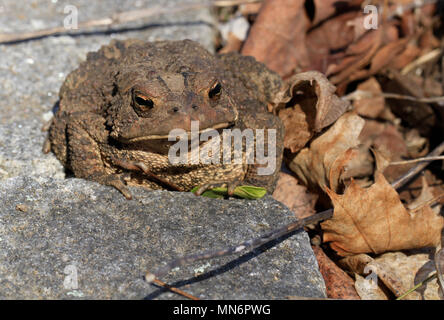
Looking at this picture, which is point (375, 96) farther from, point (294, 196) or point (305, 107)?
point (294, 196)

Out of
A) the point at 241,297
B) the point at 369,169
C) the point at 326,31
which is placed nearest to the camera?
the point at 241,297

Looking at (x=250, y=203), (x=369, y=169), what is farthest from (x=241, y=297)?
(x=369, y=169)

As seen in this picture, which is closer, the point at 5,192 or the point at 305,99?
the point at 5,192

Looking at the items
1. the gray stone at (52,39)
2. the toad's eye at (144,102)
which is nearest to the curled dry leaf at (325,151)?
the toad's eye at (144,102)

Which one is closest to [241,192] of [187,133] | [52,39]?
[187,133]

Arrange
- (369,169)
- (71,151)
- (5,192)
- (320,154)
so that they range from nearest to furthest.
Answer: (5,192) < (71,151) < (320,154) < (369,169)

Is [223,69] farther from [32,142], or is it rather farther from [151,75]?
[32,142]

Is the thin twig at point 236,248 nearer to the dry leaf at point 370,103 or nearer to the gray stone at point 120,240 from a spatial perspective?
the gray stone at point 120,240
